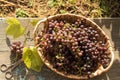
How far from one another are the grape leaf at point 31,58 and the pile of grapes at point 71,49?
0.19ft

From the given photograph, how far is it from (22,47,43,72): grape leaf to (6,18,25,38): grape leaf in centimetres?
16

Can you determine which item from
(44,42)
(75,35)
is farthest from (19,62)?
(75,35)

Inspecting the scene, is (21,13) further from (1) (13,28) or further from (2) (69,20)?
(2) (69,20)

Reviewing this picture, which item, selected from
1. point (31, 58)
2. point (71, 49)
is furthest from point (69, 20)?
point (31, 58)

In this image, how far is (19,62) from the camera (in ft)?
7.66

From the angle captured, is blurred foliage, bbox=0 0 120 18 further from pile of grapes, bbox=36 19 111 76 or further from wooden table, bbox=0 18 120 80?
pile of grapes, bbox=36 19 111 76

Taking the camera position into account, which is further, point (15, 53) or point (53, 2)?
point (53, 2)

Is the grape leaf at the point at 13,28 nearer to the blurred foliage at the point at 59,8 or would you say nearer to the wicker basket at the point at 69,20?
the wicker basket at the point at 69,20

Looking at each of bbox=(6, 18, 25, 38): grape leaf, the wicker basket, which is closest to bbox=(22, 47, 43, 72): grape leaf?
the wicker basket

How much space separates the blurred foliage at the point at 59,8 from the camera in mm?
2693

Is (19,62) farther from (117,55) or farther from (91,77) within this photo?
A: (117,55)

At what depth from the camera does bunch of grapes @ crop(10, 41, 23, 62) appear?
2.35 meters

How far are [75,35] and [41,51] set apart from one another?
277mm

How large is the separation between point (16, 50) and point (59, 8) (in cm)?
64
